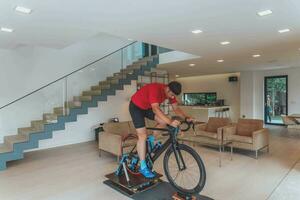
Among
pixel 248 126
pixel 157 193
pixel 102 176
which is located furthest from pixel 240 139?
pixel 102 176

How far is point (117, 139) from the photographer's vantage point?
443cm

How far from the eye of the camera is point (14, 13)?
9.88 ft

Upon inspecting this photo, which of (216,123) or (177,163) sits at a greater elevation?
(216,123)

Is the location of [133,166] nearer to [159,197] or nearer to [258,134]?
[159,197]

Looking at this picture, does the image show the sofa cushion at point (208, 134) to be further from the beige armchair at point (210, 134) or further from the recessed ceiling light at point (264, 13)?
the recessed ceiling light at point (264, 13)

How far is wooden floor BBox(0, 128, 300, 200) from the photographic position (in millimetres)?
3061

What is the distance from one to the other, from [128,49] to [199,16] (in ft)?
17.2

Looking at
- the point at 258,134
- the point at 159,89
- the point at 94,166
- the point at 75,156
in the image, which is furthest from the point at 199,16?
the point at 75,156

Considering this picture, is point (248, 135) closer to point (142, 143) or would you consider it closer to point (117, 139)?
point (117, 139)

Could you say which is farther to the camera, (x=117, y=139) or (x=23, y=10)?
(x=117, y=139)

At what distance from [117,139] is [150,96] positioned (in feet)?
6.50

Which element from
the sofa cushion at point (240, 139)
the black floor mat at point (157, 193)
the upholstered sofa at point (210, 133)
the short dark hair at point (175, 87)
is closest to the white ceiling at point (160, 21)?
the short dark hair at point (175, 87)

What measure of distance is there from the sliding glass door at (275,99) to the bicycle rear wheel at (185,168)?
8.01 metres

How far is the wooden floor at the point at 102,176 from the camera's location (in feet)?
10.0
